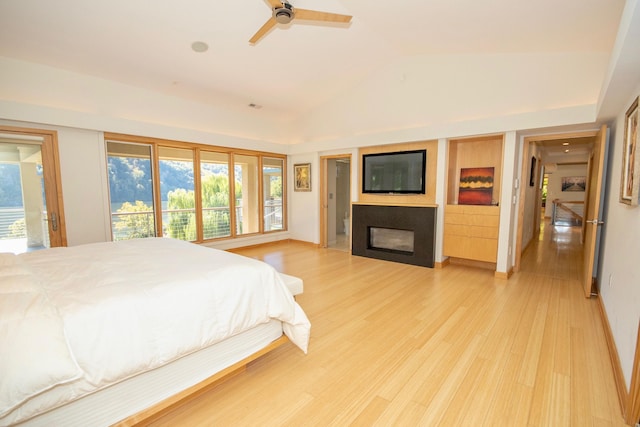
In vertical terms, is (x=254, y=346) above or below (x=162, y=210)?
below

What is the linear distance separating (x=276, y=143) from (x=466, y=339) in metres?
5.22

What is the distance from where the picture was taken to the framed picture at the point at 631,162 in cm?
194

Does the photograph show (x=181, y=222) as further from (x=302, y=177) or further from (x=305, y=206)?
(x=302, y=177)

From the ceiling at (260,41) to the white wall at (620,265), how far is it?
1148 mm

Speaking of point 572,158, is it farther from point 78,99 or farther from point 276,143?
point 78,99

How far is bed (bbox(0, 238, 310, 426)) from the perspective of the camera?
112 centimetres

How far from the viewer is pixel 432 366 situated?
205 cm

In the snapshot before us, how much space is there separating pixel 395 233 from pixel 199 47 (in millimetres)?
4187

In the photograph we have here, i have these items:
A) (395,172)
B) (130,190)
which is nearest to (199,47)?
(130,190)

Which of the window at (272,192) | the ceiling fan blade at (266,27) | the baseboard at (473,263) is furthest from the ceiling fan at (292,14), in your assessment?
the baseboard at (473,263)

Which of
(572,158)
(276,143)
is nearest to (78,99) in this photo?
(276,143)

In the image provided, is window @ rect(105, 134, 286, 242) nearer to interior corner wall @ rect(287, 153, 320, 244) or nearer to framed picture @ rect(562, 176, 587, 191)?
interior corner wall @ rect(287, 153, 320, 244)

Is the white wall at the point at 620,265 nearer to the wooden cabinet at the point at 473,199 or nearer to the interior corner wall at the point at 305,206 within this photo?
the wooden cabinet at the point at 473,199

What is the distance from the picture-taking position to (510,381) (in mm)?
1894
